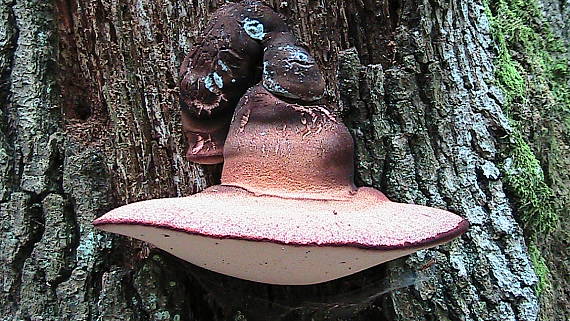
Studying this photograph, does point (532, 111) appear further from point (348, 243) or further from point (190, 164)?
point (348, 243)

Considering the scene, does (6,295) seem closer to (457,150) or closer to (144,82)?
(144,82)

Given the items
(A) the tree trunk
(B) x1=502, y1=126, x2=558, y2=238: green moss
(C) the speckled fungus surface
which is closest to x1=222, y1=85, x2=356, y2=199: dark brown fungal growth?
(C) the speckled fungus surface

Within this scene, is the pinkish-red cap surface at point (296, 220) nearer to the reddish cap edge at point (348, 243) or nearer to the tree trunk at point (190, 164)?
the reddish cap edge at point (348, 243)

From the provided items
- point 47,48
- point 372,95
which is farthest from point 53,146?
point 372,95

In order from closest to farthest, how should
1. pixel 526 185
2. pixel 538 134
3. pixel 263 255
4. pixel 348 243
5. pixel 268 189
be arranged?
1. pixel 348 243
2. pixel 263 255
3. pixel 268 189
4. pixel 526 185
5. pixel 538 134

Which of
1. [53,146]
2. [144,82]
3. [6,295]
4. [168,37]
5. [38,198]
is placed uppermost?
[168,37]

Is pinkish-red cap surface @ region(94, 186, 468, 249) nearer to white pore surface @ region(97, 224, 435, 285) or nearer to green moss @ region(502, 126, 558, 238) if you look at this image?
white pore surface @ region(97, 224, 435, 285)

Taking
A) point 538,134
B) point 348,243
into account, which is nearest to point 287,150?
point 348,243
